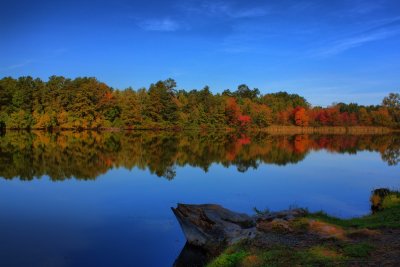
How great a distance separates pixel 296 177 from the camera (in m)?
22.1

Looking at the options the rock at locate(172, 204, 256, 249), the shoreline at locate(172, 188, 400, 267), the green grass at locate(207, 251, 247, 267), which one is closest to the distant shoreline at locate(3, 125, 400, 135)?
the rock at locate(172, 204, 256, 249)

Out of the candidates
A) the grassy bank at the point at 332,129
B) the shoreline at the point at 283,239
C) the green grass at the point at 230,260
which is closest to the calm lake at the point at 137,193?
the shoreline at the point at 283,239

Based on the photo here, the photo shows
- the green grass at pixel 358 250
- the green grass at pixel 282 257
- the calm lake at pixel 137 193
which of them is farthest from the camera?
the calm lake at pixel 137 193

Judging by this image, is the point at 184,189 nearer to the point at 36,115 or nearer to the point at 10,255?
the point at 10,255

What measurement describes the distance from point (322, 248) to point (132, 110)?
69324mm

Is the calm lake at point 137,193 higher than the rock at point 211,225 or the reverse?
the reverse

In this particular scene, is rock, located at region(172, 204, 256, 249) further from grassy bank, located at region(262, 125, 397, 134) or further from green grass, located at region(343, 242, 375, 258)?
grassy bank, located at region(262, 125, 397, 134)

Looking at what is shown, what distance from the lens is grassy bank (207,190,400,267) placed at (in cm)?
645

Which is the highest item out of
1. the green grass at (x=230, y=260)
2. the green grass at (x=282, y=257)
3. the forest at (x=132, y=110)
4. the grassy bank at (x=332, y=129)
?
the forest at (x=132, y=110)

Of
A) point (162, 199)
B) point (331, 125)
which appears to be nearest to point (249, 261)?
point (162, 199)

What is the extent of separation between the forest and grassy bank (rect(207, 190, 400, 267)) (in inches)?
2540

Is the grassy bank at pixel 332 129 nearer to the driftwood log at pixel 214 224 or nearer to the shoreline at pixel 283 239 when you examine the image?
the shoreline at pixel 283 239

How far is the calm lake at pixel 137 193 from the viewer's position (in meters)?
9.70

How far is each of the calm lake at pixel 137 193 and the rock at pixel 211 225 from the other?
27.7 inches
